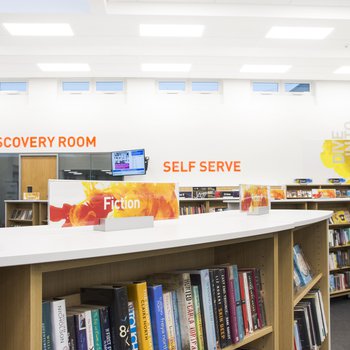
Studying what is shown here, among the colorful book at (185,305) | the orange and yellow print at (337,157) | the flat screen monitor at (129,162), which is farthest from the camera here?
the orange and yellow print at (337,157)

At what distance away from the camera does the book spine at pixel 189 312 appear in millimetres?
1457

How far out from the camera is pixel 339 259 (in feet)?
18.9

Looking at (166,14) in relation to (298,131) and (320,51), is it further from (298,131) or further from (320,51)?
(298,131)

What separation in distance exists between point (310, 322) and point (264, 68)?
27.3 feet

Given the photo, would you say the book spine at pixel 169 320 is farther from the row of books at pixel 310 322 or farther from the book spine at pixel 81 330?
the row of books at pixel 310 322

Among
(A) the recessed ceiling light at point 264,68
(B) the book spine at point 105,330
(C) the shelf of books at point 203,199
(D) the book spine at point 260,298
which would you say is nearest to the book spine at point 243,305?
(D) the book spine at point 260,298

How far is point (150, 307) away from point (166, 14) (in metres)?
6.21

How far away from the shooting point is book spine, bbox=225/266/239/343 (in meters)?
1.62

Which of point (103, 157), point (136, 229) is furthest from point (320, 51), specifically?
point (136, 229)

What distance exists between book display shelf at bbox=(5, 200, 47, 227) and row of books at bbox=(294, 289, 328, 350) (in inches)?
274

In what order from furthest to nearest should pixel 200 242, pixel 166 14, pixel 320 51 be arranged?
pixel 320 51, pixel 166 14, pixel 200 242

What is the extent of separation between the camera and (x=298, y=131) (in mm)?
10914

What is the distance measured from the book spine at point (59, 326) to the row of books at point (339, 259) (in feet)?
17.1

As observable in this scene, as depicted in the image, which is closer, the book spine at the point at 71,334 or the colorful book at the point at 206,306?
the book spine at the point at 71,334
